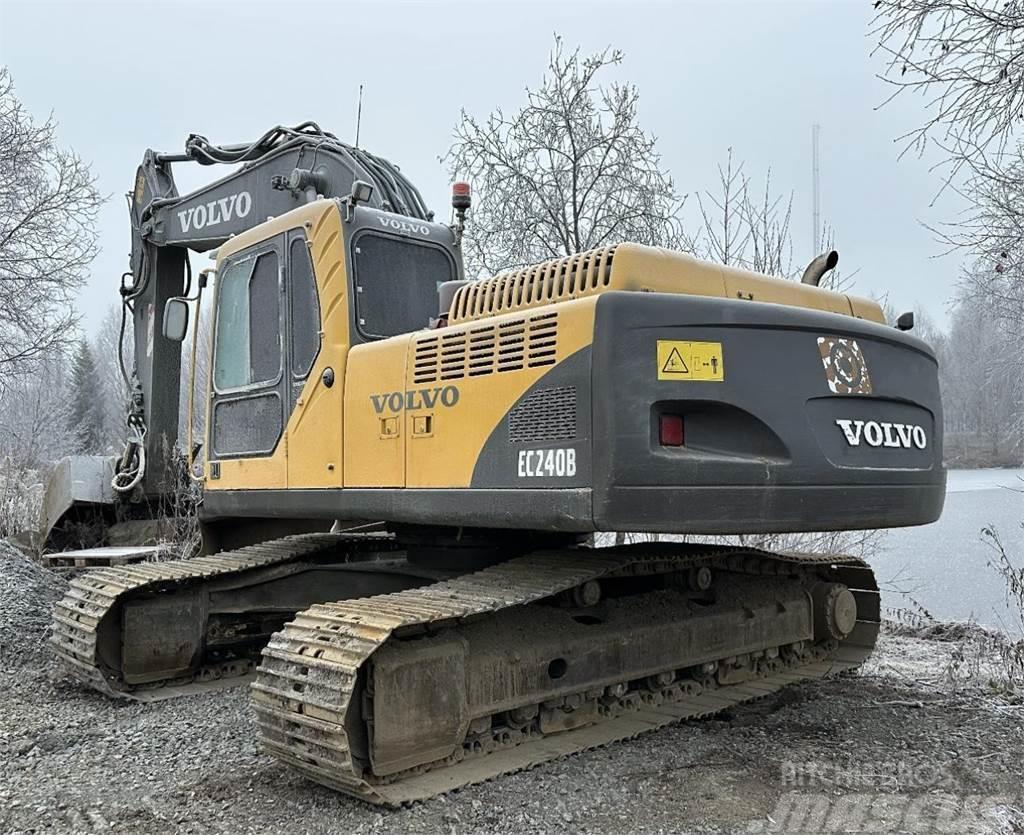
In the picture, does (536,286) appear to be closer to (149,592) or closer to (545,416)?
(545,416)

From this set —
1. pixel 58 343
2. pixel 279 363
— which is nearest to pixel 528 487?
pixel 279 363

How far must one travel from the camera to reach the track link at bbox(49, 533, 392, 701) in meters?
5.48

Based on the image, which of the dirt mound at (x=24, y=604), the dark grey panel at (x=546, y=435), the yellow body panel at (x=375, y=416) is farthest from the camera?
the dirt mound at (x=24, y=604)

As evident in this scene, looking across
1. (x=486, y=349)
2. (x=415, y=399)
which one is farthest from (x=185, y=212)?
(x=486, y=349)

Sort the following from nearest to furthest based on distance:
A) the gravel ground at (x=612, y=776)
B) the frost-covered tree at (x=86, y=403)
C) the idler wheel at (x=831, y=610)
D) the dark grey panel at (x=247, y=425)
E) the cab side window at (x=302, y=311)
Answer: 1. the gravel ground at (x=612, y=776)
2. the cab side window at (x=302, y=311)
3. the dark grey panel at (x=247, y=425)
4. the idler wheel at (x=831, y=610)
5. the frost-covered tree at (x=86, y=403)

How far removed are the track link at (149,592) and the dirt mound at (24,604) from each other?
531mm

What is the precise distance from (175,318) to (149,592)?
5.26ft

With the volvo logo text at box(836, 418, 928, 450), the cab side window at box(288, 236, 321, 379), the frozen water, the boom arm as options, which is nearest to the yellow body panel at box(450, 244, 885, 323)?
the volvo logo text at box(836, 418, 928, 450)

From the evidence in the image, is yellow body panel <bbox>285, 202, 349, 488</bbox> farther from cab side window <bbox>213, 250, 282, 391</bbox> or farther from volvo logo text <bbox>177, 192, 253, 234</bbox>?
volvo logo text <bbox>177, 192, 253, 234</bbox>

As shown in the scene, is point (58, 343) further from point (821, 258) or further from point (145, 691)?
A: point (821, 258)

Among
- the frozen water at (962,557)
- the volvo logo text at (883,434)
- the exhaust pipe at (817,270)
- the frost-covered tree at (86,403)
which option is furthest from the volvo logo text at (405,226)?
the frost-covered tree at (86,403)

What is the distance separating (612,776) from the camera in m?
4.22

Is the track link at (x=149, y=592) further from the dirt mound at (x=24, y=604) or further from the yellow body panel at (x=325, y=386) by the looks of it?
the yellow body panel at (x=325, y=386)

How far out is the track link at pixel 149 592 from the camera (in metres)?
5.48
